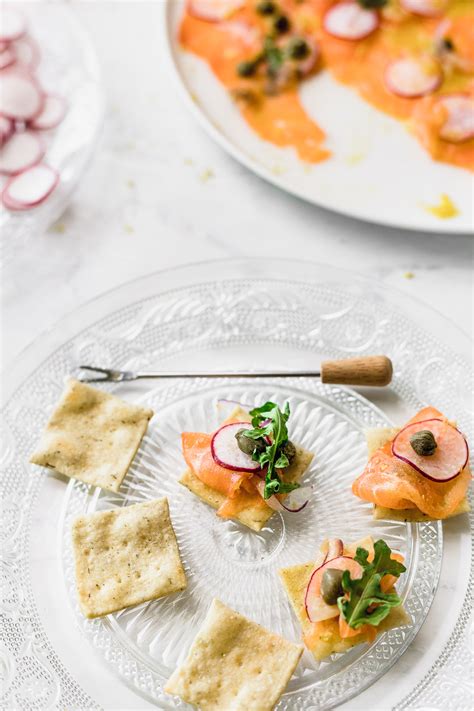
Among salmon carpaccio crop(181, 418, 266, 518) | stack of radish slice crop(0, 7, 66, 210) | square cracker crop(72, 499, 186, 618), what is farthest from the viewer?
stack of radish slice crop(0, 7, 66, 210)

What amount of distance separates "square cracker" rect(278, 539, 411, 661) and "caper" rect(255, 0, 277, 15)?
2.17 m

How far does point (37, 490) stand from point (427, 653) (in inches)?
46.1

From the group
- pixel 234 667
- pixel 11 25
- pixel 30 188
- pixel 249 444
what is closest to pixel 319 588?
pixel 234 667

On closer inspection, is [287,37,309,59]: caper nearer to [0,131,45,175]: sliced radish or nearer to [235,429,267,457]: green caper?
[0,131,45,175]: sliced radish

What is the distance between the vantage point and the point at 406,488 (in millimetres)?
2271

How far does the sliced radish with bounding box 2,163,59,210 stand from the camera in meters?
2.95

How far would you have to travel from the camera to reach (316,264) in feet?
9.20

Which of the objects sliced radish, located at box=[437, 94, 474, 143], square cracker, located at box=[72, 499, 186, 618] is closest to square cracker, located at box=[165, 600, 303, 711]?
square cracker, located at box=[72, 499, 186, 618]

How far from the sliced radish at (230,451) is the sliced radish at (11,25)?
1847mm

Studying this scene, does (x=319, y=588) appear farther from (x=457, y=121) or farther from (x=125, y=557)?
(x=457, y=121)

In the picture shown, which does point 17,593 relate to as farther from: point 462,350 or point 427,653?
point 462,350

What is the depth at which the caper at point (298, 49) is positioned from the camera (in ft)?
10.5

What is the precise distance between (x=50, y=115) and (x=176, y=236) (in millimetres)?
708

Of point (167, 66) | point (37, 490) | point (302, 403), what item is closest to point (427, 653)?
point (302, 403)
